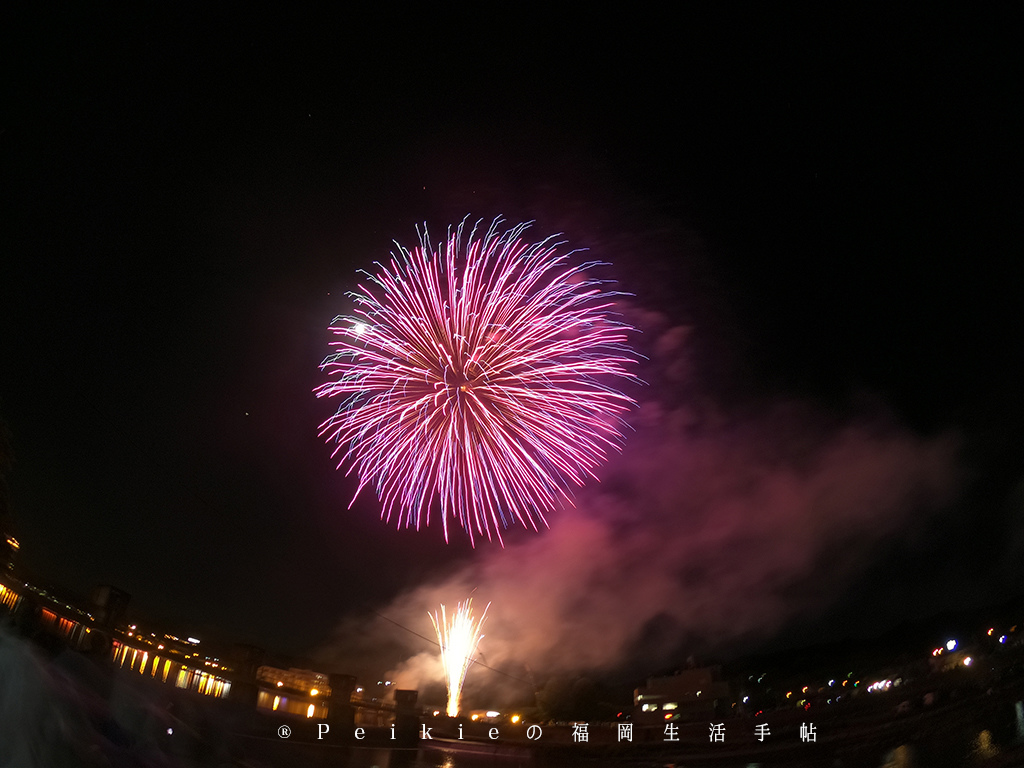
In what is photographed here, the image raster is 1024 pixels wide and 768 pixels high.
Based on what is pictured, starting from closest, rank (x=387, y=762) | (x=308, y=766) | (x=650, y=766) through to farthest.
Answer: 1. (x=308, y=766)
2. (x=387, y=762)
3. (x=650, y=766)

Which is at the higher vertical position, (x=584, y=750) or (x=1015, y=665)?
(x=1015, y=665)

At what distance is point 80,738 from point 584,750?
14944 mm

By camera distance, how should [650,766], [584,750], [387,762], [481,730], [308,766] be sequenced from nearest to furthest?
[308,766] → [387,762] → [650,766] → [584,750] → [481,730]

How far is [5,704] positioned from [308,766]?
750cm

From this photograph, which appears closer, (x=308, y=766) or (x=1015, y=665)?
(x=308, y=766)

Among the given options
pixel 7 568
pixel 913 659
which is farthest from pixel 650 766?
pixel 913 659

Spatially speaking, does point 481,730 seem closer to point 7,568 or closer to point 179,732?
point 179,732

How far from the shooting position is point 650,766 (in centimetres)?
1778

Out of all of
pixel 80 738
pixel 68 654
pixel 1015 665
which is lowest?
pixel 80 738

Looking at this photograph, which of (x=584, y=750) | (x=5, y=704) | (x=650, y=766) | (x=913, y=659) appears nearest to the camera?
(x=5, y=704)

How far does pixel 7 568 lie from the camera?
14.8 metres

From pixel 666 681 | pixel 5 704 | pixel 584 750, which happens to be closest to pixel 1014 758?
pixel 584 750

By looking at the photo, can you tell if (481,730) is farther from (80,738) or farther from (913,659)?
(913,659)

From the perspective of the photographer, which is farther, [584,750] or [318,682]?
[318,682]
